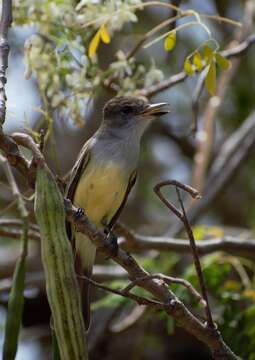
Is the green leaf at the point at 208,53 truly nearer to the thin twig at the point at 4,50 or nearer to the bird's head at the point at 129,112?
the thin twig at the point at 4,50

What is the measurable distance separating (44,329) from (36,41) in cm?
336

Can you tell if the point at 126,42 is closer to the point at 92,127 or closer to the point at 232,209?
the point at 92,127

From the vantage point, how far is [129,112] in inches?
182

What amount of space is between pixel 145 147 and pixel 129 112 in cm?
329

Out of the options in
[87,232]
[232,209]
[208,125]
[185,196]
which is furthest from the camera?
[232,209]

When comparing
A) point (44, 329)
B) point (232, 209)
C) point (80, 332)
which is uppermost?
point (232, 209)

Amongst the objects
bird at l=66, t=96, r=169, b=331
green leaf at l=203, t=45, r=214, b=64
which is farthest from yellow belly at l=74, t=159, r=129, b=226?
green leaf at l=203, t=45, r=214, b=64

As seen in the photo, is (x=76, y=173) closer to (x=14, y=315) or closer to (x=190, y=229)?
(x=190, y=229)

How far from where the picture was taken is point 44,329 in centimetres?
647

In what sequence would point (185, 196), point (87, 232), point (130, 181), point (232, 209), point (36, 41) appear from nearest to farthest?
point (87, 232)
point (36, 41)
point (130, 181)
point (185, 196)
point (232, 209)

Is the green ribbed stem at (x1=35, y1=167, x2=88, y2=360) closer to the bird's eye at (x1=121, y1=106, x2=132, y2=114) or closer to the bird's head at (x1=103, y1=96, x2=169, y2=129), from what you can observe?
the bird's head at (x1=103, y1=96, x2=169, y2=129)

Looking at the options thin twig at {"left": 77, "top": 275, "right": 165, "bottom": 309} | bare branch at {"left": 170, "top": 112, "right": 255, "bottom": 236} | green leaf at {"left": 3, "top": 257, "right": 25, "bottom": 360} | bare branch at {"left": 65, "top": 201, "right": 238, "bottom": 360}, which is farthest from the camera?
bare branch at {"left": 170, "top": 112, "right": 255, "bottom": 236}

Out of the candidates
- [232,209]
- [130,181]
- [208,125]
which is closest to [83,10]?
[130,181]

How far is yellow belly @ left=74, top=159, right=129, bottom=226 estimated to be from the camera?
171 inches
